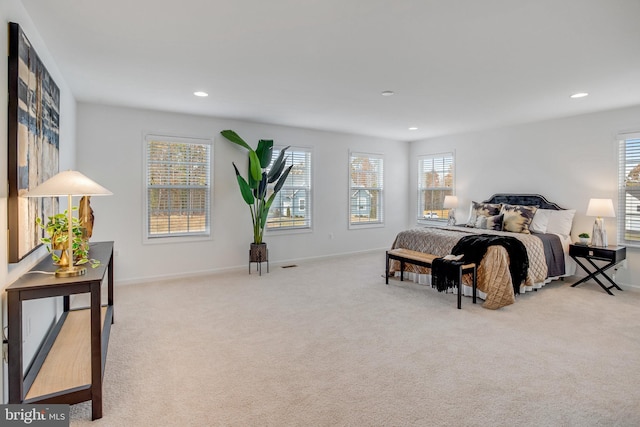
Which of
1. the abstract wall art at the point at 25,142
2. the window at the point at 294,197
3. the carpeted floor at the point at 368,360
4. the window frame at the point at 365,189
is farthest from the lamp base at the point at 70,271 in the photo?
the window frame at the point at 365,189

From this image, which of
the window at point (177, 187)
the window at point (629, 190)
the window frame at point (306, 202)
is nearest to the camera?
the window at point (629, 190)

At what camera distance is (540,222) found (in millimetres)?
5309

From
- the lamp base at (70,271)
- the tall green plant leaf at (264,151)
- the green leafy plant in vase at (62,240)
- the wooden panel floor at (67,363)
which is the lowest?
the wooden panel floor at (67,363)

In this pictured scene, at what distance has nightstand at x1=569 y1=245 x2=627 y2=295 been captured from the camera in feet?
14.6

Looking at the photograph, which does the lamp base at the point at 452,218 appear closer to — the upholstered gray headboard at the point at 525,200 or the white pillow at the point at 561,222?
the upholstered gray headboard at the point at 525,200

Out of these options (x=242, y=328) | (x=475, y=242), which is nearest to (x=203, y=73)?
(x=242, y=328)

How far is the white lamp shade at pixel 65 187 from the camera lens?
6.46ft

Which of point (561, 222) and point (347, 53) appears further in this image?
point (561, 222)

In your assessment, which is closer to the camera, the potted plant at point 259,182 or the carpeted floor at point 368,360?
the carpeted floor at point 368,360

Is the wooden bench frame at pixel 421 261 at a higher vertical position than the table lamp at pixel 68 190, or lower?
lower

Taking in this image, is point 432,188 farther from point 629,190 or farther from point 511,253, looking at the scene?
point 511,253

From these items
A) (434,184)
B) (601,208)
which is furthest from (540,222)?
(434,184)

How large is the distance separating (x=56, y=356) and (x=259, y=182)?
11.7ft

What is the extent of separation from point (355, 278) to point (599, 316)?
2881 mm
